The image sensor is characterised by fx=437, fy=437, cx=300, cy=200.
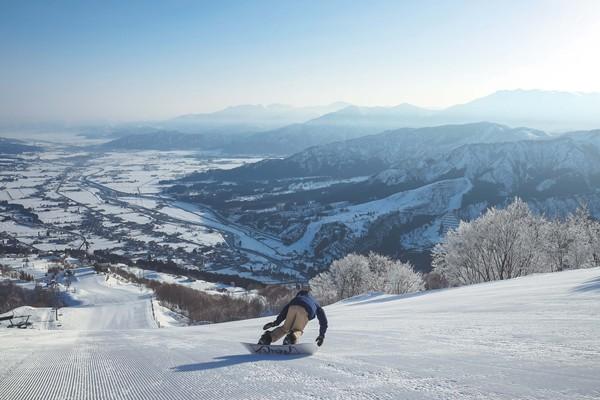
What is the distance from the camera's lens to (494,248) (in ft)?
136

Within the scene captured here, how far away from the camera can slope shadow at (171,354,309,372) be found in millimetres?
6453

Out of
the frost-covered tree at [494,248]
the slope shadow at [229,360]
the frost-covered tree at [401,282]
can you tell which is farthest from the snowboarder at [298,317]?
the frost-covered tree at [401,282]

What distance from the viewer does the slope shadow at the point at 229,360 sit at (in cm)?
645

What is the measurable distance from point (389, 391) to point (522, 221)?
43.4 metres

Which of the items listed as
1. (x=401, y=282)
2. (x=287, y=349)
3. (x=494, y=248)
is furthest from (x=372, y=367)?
(x=401, y=282)

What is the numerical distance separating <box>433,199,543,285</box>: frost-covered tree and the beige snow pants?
3668 centimetres

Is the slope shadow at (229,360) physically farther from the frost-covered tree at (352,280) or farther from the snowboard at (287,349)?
the frost-covered tree at (352,280)

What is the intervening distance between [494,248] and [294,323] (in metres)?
38.1

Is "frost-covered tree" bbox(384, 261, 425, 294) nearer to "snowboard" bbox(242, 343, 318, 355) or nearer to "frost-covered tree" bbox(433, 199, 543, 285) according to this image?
"frost-covered tree" bbox(433, 199, 543, 285)

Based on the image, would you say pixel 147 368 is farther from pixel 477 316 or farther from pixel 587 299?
pixel 587 299

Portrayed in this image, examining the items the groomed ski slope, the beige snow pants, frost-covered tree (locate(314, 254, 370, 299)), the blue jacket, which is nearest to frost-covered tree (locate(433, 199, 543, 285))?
frost-covered tree (locate(314, 254, 370, 299))

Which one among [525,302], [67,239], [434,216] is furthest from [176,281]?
[434,216]

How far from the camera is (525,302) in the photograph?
1143cm

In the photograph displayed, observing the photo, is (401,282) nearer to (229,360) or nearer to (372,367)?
(229,360)
